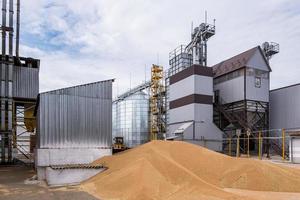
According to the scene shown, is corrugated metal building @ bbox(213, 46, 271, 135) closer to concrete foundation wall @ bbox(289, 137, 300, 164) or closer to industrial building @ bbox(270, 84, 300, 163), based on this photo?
industrial building @ bbox(270, 84, 300, 163)

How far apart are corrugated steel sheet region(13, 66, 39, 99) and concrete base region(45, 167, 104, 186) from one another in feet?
42.1

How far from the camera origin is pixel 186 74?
3094cm

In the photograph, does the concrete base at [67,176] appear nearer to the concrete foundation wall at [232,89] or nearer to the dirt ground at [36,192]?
the dirt ground at [36,192]

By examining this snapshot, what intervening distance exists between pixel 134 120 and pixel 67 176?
29371 millimetres

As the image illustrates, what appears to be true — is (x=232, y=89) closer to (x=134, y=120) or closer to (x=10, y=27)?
(x=134, y=120)

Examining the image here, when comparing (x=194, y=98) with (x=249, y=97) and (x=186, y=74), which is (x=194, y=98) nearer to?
(x=186, y=74)

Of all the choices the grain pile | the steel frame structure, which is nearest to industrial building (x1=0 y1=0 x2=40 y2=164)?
the grain pile

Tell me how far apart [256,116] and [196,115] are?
21.3 feet

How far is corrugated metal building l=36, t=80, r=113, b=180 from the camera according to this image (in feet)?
54.3

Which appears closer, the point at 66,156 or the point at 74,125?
the point at 66,156

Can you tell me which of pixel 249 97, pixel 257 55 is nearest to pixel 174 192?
pixel 249 97

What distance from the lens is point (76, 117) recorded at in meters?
17.5

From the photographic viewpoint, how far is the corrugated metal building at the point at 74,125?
1656 cm

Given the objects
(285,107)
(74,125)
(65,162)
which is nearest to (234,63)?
(285,107)
